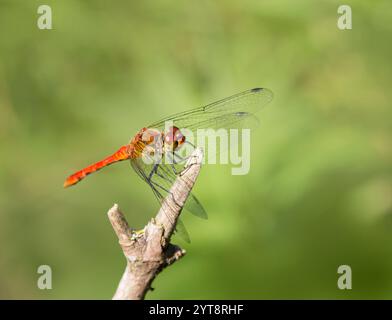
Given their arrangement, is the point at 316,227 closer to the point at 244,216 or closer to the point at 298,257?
the point at 298,257

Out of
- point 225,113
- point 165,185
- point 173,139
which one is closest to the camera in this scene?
point 165,185

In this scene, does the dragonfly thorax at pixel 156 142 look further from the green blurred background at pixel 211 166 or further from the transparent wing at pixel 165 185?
the green blurred background at pixel 211 166

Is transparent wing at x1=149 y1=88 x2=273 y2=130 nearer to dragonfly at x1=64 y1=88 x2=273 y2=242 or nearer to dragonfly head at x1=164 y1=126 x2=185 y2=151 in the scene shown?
dragonfly at x1=64 y1=88 x2=273 y2=242

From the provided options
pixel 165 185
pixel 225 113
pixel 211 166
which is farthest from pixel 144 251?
pixel 211 166

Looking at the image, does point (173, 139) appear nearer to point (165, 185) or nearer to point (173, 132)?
point (173, 132)

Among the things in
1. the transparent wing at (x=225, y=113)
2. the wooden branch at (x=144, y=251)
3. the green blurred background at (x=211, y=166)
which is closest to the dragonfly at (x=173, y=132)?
the transparent wing at (x=225, y=113)

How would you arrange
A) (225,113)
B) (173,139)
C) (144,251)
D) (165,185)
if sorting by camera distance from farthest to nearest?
1. (225,113)
2. (173,139)
3. (165,185)
4. (144,251)

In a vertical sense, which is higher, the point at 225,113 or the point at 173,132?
the point at 225,113

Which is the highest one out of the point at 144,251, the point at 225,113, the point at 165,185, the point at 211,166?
the point at 225,113
